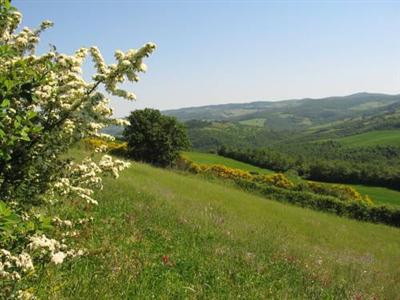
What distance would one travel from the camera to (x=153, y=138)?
201 feet

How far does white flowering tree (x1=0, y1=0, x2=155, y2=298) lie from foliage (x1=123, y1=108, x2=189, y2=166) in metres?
55.3

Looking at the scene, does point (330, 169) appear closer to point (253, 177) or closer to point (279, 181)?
point (253, 177)

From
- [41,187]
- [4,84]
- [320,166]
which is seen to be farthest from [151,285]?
[320,166]

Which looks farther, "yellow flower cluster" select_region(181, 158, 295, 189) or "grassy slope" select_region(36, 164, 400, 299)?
"yellow flower cluster" select_region(181, 158, 295, 189)

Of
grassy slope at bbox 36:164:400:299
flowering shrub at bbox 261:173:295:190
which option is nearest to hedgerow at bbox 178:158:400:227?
flowering shrub at bbox 261:173:295:190

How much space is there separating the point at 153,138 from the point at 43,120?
187ft

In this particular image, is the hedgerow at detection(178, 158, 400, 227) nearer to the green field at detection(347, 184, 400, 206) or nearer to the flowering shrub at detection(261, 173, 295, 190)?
the flowering shrub at detection(261, 173, 295, 190)

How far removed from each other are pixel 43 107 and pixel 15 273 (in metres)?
1.75

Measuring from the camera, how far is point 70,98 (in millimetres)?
4699

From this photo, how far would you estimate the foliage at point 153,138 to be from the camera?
6122 centimetres

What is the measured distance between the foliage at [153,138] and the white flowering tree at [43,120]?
55.3 m

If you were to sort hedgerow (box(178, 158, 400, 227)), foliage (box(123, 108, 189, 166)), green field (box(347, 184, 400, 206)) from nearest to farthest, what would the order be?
hedgerow (box(178, 158, 400, 227))
foliage (box(123, 108, 189, 166))
green field (box(347, 184, 400, 206))

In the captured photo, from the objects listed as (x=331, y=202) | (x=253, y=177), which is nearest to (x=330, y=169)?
(x=253, y=177)

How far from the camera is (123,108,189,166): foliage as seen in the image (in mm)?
61219
